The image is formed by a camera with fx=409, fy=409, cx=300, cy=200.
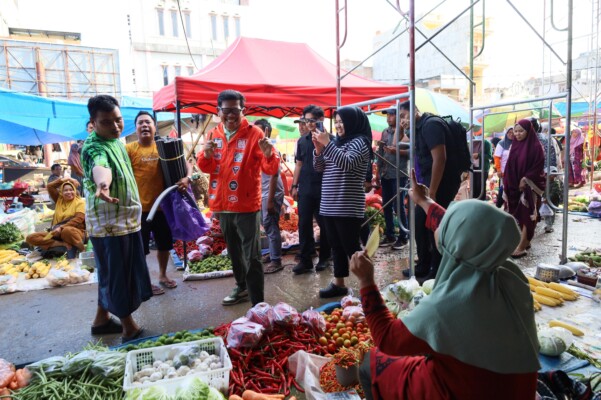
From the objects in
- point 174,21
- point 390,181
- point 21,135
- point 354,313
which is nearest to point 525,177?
point 390,181

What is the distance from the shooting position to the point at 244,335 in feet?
9.82

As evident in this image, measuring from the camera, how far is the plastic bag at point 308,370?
2578 mm

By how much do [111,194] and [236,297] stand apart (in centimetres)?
168

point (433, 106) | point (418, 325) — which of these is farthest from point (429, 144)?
point (433, 106)

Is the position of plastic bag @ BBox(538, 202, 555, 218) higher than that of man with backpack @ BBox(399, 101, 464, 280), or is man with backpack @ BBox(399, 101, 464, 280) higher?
man with backpack @ BBox(399, 101, 464, 280)

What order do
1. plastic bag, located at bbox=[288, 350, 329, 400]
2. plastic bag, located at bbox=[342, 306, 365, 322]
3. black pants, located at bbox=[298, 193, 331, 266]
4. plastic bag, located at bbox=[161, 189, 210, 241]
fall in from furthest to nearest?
black pants, located at bbox=[298, 193, 331, 266], plastic bag, located at bbox=[161, 189, 210, 241], plastic bag, located at bbox=[342, 306, 365, 322], plastic bag, located at bbox=[288, 350, 329, 400]

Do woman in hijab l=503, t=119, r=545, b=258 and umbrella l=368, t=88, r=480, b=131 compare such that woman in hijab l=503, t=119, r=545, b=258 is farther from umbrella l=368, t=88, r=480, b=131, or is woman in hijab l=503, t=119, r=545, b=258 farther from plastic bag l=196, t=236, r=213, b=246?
plastic bag l=196, t=236, r=213, b=246

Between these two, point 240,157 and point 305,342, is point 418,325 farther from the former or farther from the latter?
point 240,157

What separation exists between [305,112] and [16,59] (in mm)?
18968

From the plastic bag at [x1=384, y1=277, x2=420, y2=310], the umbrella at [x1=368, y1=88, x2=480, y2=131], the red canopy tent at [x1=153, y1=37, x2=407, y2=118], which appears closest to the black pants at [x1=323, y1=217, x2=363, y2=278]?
the plastic bag at [x1=384, y1=277, x2=420, y2=310]

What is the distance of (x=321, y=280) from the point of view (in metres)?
4.94

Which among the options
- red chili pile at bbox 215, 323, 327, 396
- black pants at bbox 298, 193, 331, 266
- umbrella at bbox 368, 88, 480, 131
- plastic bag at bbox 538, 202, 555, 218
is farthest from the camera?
umbrella at bbox 368, 88, 480, 131

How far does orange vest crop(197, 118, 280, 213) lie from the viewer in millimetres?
3686

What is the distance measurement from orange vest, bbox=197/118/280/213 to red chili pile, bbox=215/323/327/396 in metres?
1.09
